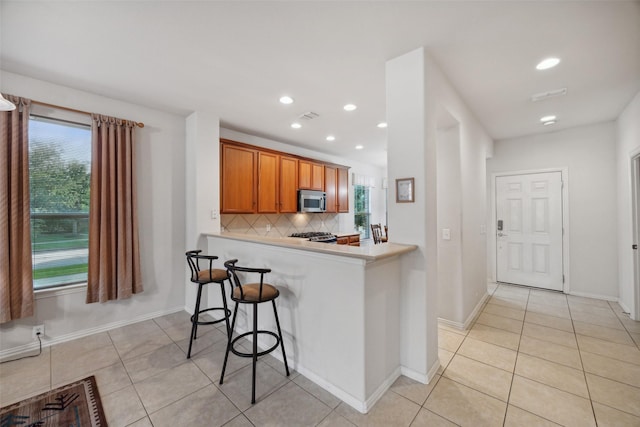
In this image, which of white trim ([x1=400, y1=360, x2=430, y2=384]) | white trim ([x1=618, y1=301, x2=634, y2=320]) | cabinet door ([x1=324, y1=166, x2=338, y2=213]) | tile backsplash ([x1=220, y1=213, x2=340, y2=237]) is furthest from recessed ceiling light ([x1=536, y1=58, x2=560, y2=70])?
tile backsplash ([x1=220, y1=213, x2=340, y2=237])

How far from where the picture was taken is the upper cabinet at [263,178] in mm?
3829

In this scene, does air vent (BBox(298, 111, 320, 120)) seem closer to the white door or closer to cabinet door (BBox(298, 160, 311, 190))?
cabinet door (BBox(298, 160, 311, 190))

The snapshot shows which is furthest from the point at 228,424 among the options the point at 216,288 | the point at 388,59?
the point at 388,59

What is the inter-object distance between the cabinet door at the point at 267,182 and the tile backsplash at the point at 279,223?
0.39 meters

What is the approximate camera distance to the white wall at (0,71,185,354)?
2568 mm

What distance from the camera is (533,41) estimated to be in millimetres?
1979

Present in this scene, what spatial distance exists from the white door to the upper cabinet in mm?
3434

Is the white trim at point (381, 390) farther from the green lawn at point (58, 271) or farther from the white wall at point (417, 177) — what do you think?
the green lawn at point (58, 271)

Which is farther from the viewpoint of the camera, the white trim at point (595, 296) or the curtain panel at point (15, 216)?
the white trim at point (595, 296)

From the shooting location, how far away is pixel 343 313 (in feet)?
6.04

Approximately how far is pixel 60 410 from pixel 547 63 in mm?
4743

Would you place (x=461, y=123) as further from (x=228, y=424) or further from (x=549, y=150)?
(x=228, y=424)

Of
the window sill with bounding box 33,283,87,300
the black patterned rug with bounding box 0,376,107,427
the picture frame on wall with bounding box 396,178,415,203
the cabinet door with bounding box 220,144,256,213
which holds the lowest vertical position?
the black patterned rug with bounding box 0,376,107,427

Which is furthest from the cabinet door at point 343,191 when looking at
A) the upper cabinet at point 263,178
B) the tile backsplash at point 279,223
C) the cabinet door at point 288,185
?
the cabinet door at point 288,185
